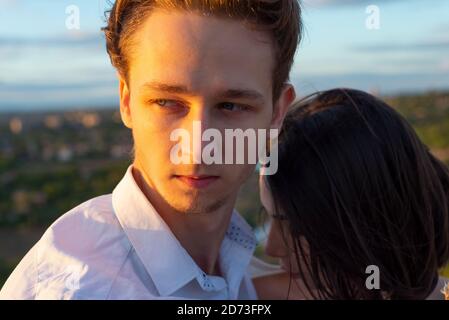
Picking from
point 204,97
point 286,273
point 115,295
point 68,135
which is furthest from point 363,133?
point 68,135

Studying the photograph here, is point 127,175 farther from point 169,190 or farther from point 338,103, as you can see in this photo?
point 338,103

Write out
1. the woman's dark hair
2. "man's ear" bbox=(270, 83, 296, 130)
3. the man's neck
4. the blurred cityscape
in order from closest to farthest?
the man's neck → "man's ear" bbox=(270, 83, 296, 130) → the woman's dark hair → the blurred cityscape

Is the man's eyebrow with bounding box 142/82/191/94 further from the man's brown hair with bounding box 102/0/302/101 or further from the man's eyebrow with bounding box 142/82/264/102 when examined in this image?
the man's brown hair with bounding box 102/0/302/101

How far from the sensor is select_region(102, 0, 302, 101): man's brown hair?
5.48 feet

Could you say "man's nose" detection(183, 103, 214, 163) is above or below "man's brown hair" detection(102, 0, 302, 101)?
below

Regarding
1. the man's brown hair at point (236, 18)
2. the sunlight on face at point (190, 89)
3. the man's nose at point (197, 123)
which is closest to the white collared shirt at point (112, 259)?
the sunlight on face at point (190, 89)

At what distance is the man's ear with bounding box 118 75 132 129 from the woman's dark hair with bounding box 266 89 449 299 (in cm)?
64

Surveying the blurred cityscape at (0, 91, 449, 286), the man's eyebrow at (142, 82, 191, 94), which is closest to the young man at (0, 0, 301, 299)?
the man's eyebrow at (142, 82, 191, 94)

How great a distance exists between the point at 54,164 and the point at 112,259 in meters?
19.7

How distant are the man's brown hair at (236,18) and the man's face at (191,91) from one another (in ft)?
0.09

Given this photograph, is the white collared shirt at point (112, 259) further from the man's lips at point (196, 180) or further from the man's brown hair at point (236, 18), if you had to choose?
the man's brown hair at point (236, 18)

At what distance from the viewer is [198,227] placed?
6.17 feet

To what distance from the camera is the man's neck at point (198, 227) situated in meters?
1.81

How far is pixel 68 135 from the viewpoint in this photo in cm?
2431
